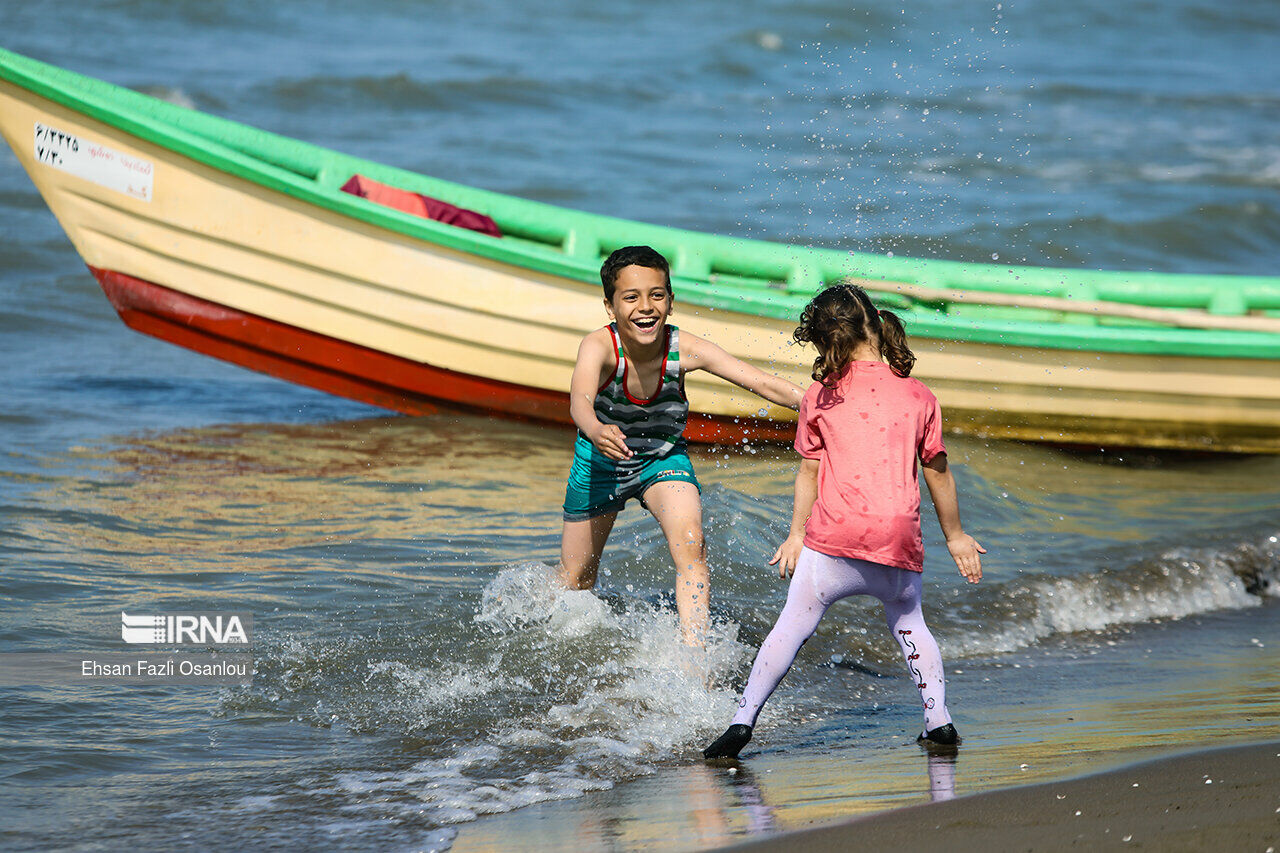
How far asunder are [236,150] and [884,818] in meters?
7.65

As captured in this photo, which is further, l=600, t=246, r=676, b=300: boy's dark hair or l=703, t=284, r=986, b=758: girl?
l=600, t=246, r=676, b=300: boy's dark hair

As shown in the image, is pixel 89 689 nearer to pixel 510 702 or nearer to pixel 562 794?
pixel 510 702

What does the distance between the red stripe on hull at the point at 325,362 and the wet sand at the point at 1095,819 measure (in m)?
5.87

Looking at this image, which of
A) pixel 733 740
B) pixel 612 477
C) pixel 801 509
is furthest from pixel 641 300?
pixel 733 740

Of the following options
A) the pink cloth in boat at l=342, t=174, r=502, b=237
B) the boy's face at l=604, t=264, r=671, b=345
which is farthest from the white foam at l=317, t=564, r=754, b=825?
the pink cloth in boat at l=342, t=174, r=502, b=237

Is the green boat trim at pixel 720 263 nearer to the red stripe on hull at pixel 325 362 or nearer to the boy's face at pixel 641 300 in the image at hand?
the red stripe on hull at pixel 325 362

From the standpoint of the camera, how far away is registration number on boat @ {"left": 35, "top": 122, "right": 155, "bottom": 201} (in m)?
8.95

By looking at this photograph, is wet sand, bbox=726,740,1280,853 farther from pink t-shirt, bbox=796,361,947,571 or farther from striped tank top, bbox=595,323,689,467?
striped tank top, bbox=595,323,689,467

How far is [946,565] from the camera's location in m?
6.80

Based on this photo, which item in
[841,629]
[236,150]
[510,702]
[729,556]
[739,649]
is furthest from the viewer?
[236,150]

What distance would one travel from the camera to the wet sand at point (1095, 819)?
323cm

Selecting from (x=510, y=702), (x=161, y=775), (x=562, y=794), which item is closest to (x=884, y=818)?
(x=562, y=794)

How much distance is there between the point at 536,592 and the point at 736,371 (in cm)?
151

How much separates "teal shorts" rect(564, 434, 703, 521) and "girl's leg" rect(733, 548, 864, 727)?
831mm
